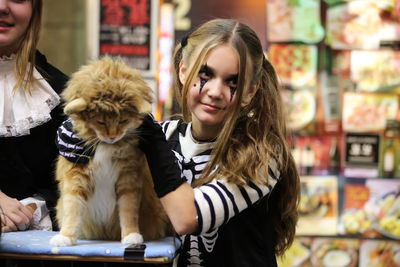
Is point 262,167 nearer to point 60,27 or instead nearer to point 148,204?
point 148,204

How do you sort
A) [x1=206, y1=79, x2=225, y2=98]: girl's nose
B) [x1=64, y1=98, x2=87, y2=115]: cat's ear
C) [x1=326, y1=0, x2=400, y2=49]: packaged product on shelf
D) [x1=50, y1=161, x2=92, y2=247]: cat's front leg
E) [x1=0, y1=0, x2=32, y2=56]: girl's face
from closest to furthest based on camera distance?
[x1=64, y1=98, x2=87, y2=115]: cat's ear → [x1=50, y1=161, x2=92, y2=247]: cat's front leg → [x1=206, y1=79, x2=225, y2=98]: girl's nose → [x1=0, y1=0, x2=32, y2=56]: girl's face → [x1=326, y1=0, x2=400, y2=49]: packaged product on shelf

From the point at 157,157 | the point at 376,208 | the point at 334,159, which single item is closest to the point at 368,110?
the point at 334,159

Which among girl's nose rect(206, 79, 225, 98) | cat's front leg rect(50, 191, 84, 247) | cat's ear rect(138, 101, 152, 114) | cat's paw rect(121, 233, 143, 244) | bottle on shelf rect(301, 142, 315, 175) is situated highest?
girl's nose rect(206, 79, 225, 98)

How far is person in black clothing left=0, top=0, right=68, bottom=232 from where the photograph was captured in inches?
57.9

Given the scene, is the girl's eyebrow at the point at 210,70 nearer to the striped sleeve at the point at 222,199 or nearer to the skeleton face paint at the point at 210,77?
the skeleton face paint at the point at 210,77

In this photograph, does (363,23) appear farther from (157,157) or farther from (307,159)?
(157,157)

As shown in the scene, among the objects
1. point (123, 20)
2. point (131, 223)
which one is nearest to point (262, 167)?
point (131, 223)

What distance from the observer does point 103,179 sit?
3.99ft

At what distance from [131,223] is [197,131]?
1.40 feet

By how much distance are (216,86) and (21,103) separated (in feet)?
1.91

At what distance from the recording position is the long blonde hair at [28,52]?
1.50 metres

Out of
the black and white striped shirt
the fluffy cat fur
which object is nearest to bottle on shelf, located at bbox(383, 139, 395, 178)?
the black and white striped shirt

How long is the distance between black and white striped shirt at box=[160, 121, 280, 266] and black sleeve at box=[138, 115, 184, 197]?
96mm

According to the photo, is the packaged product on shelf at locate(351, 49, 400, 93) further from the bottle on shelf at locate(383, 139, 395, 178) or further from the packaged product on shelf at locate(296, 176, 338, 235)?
the packaged product on shelf at locate(296, 176, 338, 235)
